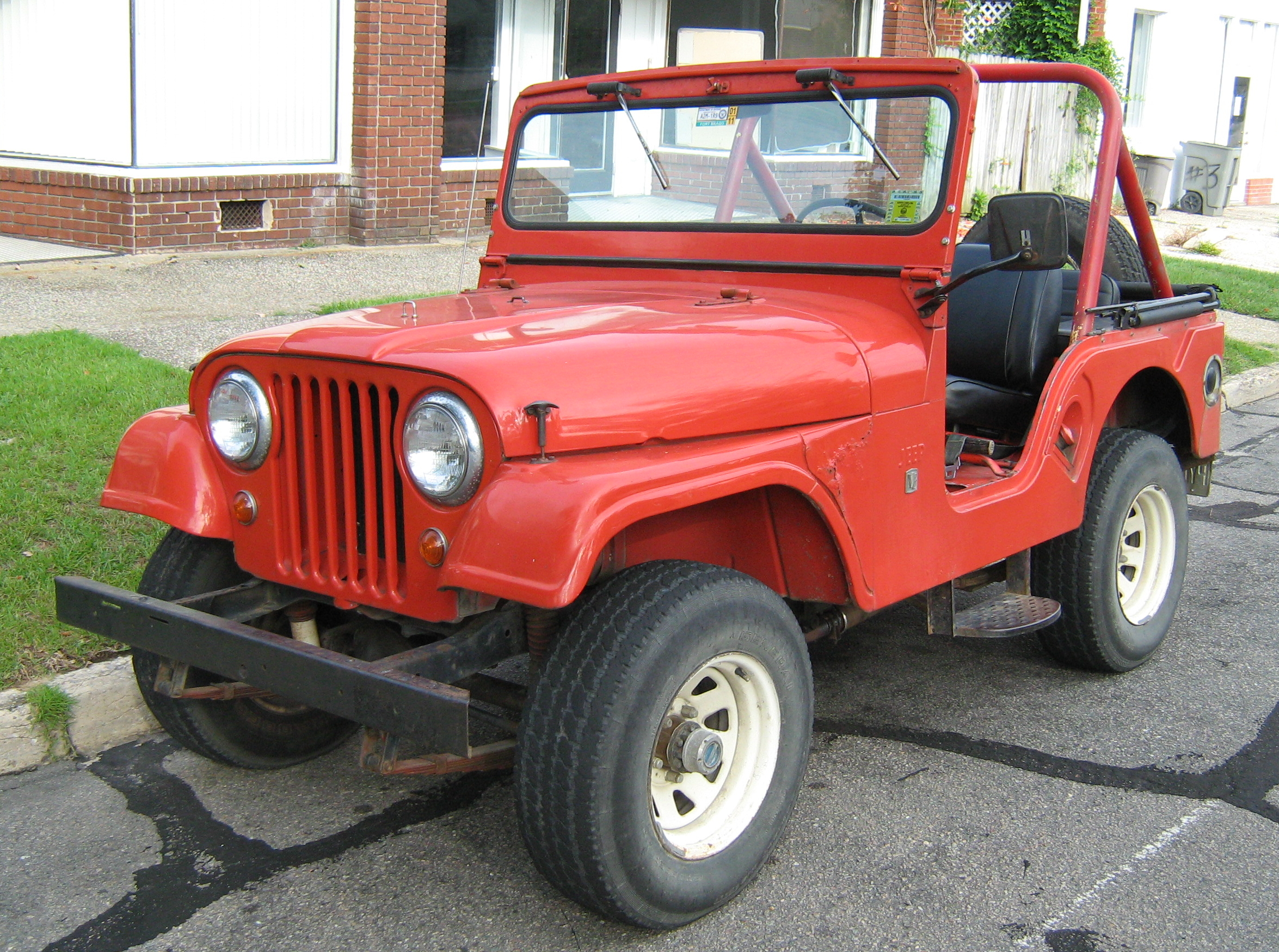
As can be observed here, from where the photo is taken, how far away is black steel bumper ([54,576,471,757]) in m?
2.37

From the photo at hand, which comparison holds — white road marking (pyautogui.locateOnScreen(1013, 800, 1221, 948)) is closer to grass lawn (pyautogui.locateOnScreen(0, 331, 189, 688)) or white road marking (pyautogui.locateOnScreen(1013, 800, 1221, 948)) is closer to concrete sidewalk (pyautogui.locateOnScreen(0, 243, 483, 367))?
grass lawn (pyautogui.locateOnScreen(0, 331, 189, 688))

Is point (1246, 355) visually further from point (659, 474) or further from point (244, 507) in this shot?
point (244, 507)

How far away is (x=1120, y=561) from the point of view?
13.7 ft

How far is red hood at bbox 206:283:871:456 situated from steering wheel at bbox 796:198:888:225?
40 centimetres

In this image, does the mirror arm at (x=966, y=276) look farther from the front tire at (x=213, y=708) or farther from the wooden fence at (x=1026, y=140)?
the wooden fence at (x=1026, y=140)

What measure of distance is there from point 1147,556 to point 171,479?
10.2ft

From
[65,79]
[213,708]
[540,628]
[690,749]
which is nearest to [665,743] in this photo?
[690,749]

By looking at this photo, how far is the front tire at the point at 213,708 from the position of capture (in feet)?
10.1

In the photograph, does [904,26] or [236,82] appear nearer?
[236,82]

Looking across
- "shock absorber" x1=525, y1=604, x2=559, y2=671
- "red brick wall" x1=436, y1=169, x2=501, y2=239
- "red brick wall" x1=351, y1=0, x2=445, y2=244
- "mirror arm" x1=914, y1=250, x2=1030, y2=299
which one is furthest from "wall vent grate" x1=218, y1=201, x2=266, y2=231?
"shock absorber" x1=525, y1=604, x2=559, y2=671

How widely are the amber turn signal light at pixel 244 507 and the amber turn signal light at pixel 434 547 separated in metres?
0.53

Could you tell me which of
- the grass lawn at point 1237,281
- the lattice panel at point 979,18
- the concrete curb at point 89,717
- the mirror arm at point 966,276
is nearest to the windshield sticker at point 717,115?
the mirror arm at point 966,276

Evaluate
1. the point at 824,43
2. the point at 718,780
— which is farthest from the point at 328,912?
the point at 824,43

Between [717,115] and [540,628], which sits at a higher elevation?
[717,115]
